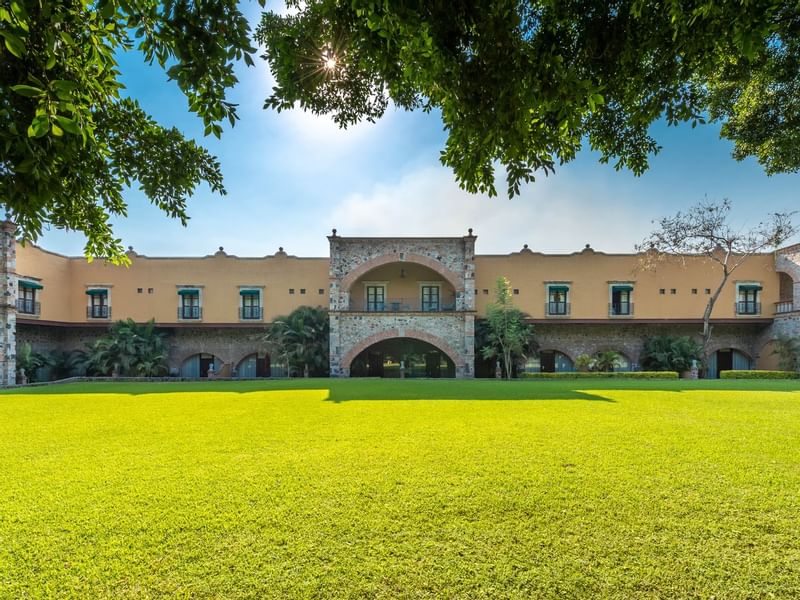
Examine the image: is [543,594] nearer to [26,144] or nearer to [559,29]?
[26,144]

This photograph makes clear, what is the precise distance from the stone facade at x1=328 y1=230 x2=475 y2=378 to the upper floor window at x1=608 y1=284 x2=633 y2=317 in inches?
380

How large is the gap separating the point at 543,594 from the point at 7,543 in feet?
13.8

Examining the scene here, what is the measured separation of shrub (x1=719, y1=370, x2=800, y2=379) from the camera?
19.9 meters

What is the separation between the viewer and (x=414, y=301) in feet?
82.2

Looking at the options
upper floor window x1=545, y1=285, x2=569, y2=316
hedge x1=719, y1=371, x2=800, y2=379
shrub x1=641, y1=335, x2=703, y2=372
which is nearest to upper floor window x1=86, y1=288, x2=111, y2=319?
upper floor window x1=545, y1=285, x2=569, y2=316

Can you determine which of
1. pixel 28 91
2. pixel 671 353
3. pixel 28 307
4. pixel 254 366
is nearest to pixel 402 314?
pixel 254 366

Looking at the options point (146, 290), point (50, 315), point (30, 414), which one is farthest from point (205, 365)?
point (30, 414)

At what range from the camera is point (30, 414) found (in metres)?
9.28

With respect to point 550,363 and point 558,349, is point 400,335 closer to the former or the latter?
point 550,363

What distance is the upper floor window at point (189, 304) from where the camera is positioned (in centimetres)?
2525

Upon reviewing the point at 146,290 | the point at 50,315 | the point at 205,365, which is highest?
the point at 146,290

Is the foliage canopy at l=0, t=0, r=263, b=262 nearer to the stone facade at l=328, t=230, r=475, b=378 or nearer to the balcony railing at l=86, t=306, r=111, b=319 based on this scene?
the stone facade at l=328, t=230, r=475, b=378

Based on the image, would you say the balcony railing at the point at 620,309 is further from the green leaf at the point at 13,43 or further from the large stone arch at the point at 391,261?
the green leaf at the point at 13,43

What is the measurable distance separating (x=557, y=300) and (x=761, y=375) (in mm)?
10514
